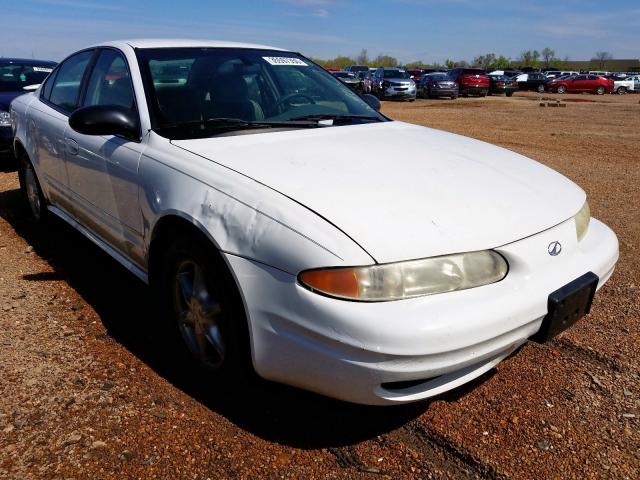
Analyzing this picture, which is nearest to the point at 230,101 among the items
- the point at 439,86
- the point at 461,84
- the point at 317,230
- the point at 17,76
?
the point at 317,230

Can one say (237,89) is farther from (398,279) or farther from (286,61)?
(398,279)

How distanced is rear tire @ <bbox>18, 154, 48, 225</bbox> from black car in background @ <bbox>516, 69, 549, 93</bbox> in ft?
130

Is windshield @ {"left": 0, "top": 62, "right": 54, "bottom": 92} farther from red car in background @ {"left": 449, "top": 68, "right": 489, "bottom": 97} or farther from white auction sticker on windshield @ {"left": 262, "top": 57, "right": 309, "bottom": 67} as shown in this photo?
red car in background @ {"left": 449, "top": 68, "right": 489, "bottom": 97}

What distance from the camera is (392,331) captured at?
179 centimetres

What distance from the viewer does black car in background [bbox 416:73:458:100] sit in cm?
2781

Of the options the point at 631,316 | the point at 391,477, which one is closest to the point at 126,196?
the point at 391,477

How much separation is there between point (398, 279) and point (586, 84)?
39064mm

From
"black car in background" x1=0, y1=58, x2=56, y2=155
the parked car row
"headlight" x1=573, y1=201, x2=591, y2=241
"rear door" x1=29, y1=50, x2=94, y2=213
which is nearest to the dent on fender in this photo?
"headlight" x1=573, y1=201, x2=591, y2=241

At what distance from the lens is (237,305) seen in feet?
6.99

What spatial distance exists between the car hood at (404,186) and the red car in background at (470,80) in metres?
28.3

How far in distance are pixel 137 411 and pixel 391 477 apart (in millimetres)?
1116

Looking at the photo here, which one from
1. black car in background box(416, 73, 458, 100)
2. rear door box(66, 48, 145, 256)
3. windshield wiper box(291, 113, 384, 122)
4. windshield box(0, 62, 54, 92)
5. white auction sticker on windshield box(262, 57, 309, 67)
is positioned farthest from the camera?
black car in background box(416, 73, 458, 100)

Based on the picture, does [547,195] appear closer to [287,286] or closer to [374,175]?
[374,175]

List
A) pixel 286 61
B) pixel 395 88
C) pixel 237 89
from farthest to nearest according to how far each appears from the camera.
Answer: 1. pixel 395 88
2. pixel 286 61
3. pixel 237 89
